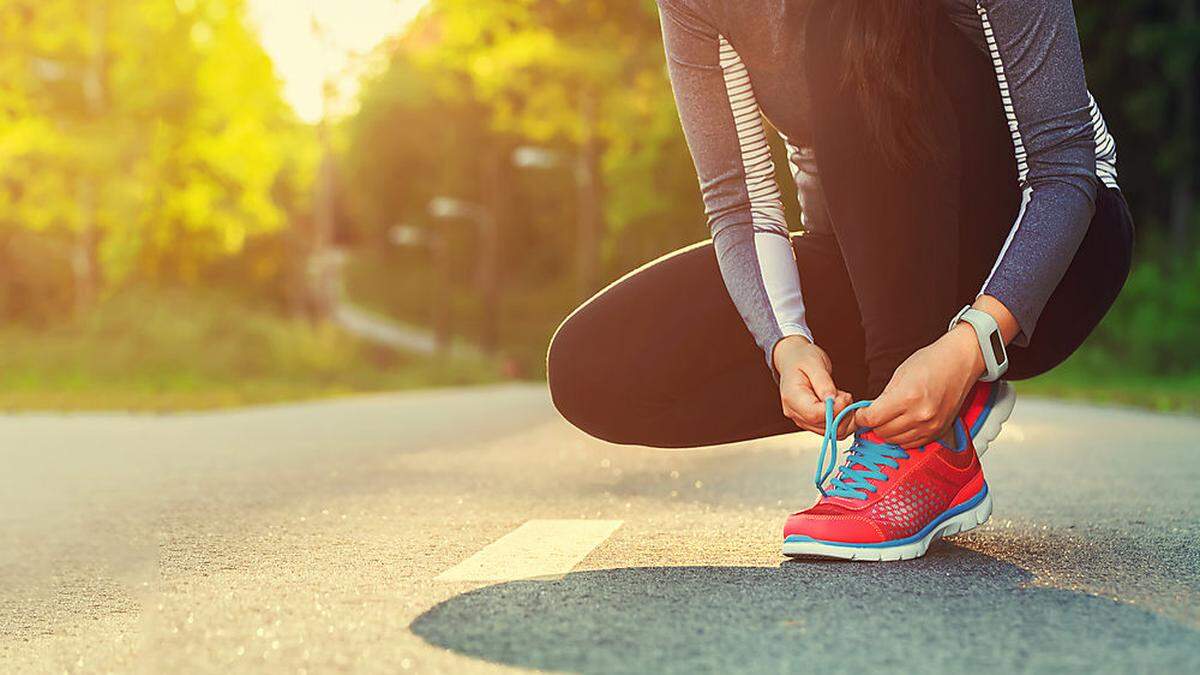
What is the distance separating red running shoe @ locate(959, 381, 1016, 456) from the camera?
2.87 m

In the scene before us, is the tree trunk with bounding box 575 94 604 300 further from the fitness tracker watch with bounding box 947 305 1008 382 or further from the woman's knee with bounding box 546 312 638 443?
the fitness tracker watch with bounding box 947 305 1008 382

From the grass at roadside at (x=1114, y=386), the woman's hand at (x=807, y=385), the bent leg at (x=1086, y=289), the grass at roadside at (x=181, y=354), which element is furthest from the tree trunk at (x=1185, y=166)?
the woman's hand at (x=807, y=385)

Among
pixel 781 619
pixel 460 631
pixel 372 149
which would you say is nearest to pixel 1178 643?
pixel 781 619

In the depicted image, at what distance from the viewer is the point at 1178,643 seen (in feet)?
6.12

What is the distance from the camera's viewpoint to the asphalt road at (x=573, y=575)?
1.90m

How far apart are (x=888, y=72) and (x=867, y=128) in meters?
0.10

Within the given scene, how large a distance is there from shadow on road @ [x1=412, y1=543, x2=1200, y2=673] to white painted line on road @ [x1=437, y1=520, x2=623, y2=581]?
0.41 feet

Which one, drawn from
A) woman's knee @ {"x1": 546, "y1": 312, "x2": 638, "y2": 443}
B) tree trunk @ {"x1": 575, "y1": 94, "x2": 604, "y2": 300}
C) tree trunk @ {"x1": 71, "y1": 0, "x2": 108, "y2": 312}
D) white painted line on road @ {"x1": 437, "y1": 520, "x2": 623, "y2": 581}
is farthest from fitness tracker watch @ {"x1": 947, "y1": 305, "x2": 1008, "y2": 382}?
tree trunk @ {"x1": 575, "y1": 94, "x2": 604, "y2": 300}

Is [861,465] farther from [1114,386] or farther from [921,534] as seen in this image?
[1114,386]

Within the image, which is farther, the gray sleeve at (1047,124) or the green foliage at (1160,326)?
the green foliage at (1160,326)

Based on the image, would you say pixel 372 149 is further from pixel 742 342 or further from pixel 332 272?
pixel 742 342

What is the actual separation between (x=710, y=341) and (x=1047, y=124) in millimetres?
818

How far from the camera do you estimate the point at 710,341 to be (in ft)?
10.6

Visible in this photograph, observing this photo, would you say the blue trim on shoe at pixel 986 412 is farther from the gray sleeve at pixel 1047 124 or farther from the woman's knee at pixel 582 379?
the woman's knee at pixel 582 379
